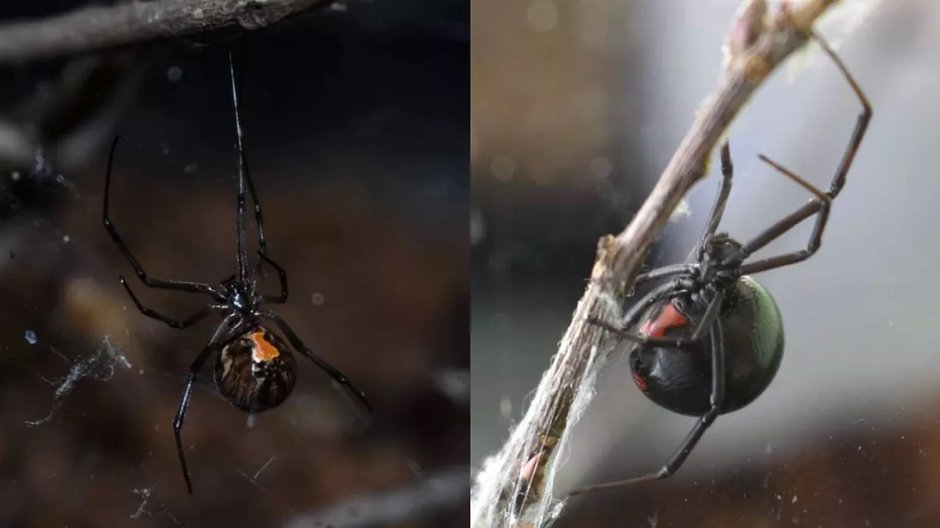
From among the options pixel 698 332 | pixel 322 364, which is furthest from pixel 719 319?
pixel 322 364

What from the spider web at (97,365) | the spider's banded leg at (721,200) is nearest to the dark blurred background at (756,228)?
the spider's banded leg at (721,200)

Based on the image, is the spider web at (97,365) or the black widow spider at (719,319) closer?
the black widow spider at (719,319)

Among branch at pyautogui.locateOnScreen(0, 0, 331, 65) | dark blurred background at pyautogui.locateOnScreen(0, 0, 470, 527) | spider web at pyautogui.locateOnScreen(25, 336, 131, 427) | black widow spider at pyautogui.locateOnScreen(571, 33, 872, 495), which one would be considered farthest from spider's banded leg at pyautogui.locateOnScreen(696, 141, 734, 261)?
spider web at pyautogui.locateOnScreen(25, 336, 131, 427)

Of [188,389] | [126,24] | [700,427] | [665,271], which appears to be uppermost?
[126,24]

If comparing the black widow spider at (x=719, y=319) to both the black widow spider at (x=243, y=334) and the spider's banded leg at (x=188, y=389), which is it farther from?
the spider's banded leg at (x=188, y=389)

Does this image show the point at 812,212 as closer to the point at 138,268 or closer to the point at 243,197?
the point at 243,197

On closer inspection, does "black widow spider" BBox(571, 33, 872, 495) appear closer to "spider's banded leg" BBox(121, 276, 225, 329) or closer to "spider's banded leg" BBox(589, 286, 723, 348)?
"spider's banded leg" BBox(589, 286, 723, 348)
